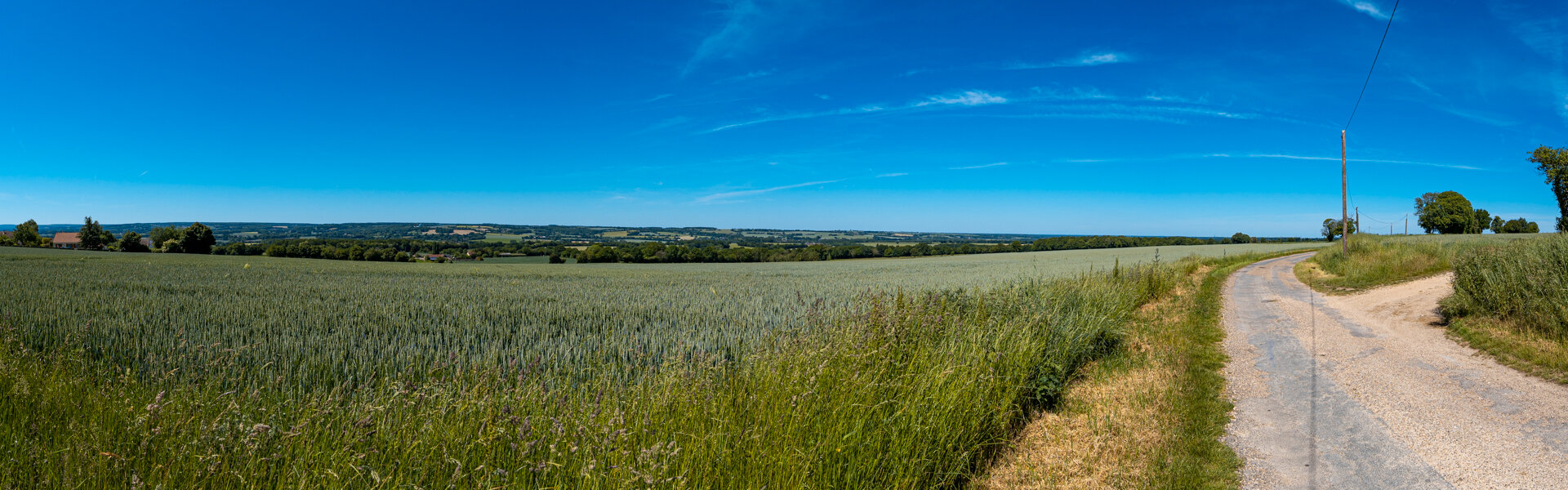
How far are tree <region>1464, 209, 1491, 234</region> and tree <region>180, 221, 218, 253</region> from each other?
15734 centimetres

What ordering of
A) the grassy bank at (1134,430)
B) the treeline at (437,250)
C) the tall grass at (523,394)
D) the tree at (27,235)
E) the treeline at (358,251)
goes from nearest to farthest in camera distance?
the tall grass at (523,394) → the grassy bank at (1134,430) → the treeline at (358,251) → the treeline at (437,250) → the tree at (27,235)

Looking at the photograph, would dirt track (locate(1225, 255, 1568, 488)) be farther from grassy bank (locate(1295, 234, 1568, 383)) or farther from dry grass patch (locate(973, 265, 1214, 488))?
dry grass patch (locate(973, 265, 1214, 488))

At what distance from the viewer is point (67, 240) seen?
72.3 metres

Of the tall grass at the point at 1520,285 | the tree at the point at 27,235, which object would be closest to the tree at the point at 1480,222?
the tall grass at the point at 1520,285

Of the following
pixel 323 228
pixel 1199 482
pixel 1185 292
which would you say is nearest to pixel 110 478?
pixel 1199 482

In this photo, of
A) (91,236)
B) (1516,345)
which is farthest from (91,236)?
(1516,345)

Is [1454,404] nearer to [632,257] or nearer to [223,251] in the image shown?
[632,257]

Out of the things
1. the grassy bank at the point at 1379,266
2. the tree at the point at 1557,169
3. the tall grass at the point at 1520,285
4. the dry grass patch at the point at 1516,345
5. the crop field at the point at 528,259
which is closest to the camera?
the dry grass patch at the point at 1516,345

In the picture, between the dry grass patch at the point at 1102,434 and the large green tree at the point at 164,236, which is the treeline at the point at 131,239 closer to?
the large green tree at the point at 164,236

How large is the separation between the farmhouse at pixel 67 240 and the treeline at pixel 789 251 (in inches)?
2409

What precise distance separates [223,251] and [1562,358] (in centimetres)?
8136

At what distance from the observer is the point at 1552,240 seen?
33.3ft

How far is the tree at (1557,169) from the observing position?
39.8 metres

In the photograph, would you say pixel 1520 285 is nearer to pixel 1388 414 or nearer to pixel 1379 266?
pixel 1388 414
